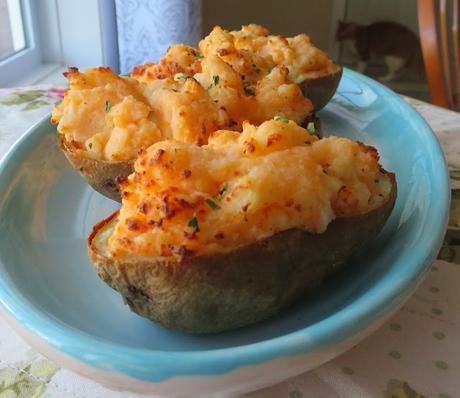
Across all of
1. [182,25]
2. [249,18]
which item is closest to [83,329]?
[182,25]

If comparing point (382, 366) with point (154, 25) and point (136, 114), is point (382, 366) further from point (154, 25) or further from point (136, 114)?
point (154, 25)

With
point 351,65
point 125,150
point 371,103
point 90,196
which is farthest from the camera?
point 351,65

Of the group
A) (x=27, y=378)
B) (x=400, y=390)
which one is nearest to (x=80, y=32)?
(x=27, y=378)

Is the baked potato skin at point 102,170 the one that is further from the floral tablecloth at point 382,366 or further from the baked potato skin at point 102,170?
the floral tablecloth at point 382,366

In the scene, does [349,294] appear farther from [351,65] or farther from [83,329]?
[351,65]

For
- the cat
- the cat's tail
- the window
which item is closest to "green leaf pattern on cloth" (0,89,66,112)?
the window

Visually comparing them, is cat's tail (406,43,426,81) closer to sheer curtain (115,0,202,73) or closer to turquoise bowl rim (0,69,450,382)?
sheer curtain (115,0,202,73)
